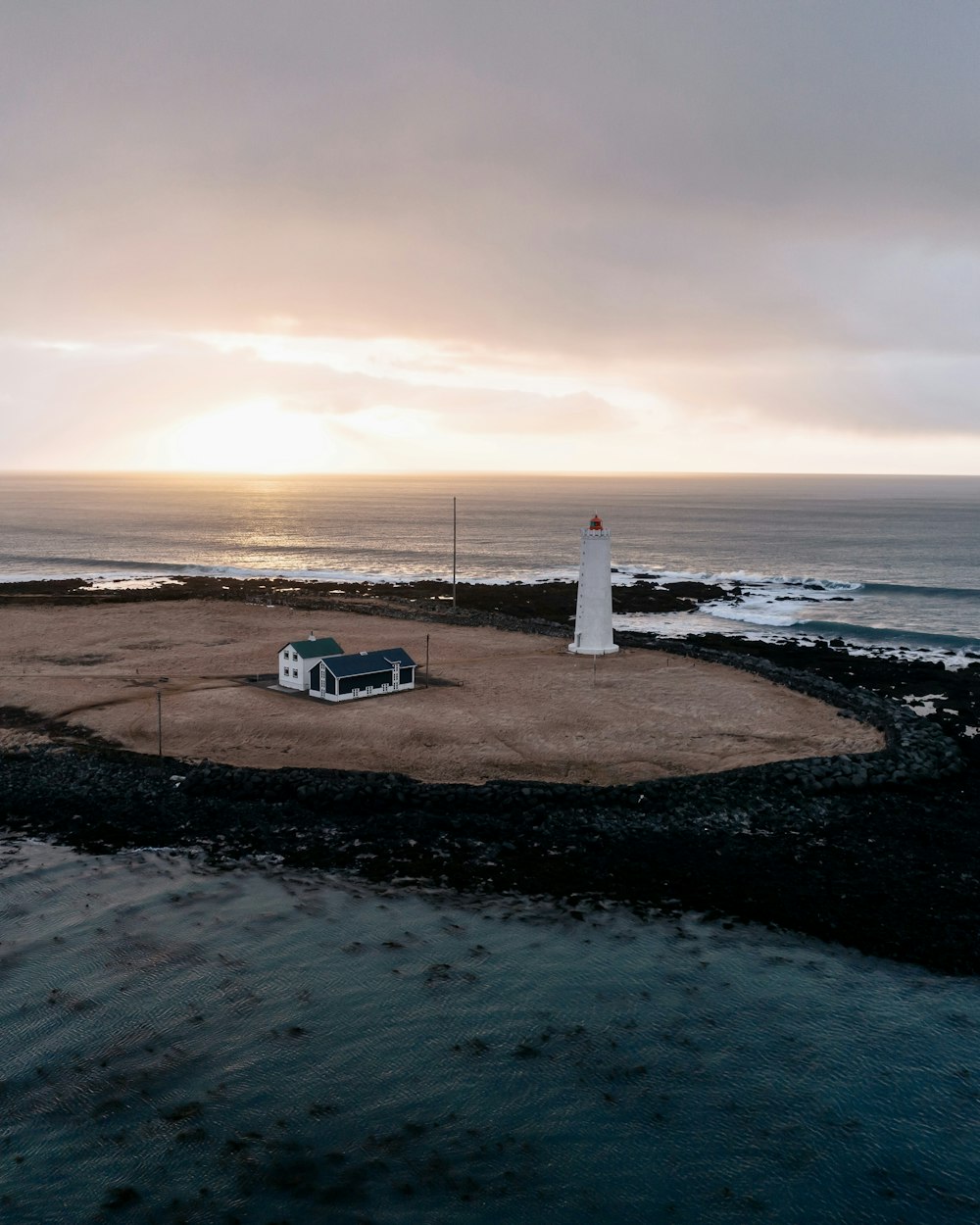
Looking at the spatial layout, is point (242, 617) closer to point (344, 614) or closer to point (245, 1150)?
point (344, 614)

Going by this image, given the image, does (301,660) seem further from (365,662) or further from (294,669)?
(365,662)

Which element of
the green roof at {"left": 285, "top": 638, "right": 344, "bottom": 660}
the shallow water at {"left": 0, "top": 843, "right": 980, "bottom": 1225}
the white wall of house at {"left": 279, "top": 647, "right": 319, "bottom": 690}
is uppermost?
the green roof at {"left": 285, "top": 638, "right": 344, "bottom": 660}

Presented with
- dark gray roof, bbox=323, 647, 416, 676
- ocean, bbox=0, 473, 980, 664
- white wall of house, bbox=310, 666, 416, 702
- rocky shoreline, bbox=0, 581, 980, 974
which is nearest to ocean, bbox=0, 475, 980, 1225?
rocky shoreline, bbox=0, 581, 980, 974

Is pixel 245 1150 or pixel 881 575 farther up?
pixel 881 575

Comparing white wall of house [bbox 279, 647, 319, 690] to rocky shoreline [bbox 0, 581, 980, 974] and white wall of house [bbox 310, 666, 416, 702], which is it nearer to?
white wall of house [bbox 310, 666, 416, 702]

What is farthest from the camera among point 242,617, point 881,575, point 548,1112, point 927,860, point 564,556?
point 564,556

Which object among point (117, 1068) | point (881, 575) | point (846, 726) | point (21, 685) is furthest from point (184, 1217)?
point (881, 575)

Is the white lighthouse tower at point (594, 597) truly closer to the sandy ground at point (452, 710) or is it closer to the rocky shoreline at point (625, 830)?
the sandy ground at point (452, 710)
